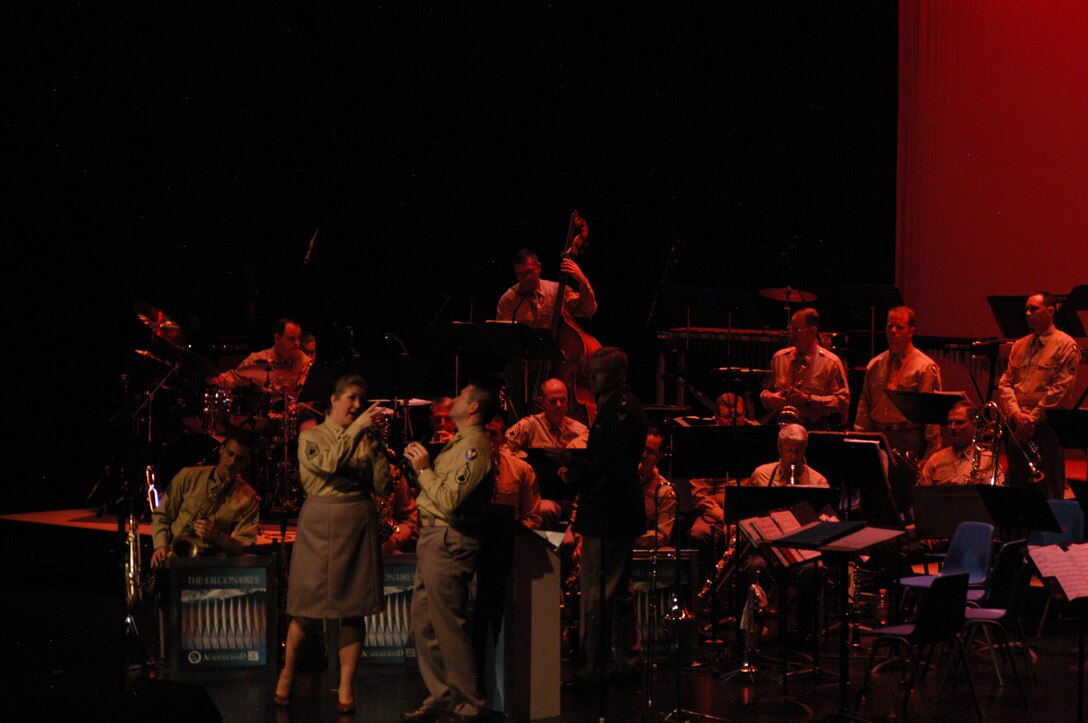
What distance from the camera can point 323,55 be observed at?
48.2 feet

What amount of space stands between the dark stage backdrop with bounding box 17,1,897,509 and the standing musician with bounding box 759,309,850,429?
140 inches

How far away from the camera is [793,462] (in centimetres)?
890

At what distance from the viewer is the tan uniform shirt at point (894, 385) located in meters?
10.9

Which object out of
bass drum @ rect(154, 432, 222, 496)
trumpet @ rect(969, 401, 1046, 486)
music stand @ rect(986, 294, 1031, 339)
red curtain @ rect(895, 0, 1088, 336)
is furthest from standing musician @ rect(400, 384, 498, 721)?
red curtain @ rect(895, 0, 1088, 336)

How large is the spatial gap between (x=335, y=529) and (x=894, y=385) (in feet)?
17.7

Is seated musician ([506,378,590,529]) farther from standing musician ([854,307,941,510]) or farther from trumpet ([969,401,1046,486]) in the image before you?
trumpet ([969,401,1046,486])

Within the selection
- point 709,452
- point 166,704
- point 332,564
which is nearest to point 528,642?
point 332,564

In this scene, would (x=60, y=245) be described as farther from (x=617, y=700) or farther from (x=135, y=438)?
(x=617, y=700)

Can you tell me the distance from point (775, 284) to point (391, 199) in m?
4.25

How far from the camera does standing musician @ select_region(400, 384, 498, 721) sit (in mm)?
6895

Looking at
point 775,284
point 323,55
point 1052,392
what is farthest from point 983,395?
point 323,55

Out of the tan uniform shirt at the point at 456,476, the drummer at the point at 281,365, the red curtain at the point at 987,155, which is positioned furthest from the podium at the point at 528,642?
the red curtain at the point at 987,155

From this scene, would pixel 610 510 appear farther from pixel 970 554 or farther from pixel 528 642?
pixel 970 554

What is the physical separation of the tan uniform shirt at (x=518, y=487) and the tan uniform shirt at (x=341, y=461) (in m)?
1.74
